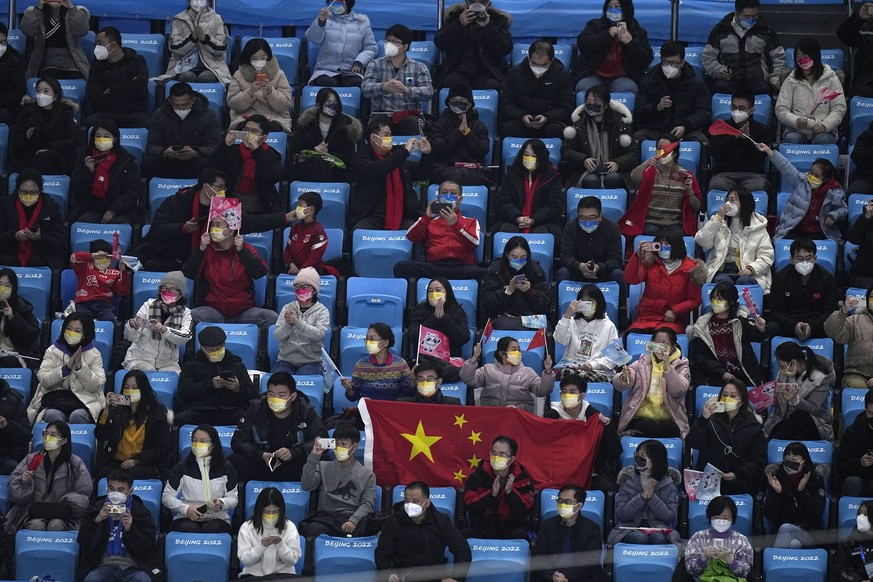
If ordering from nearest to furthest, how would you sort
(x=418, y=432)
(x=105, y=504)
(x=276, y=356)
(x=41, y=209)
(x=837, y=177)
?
(x=105, y=504), (x=418, y=432), (x=276, y=356), (x=41, y=209), (x=837, y=177)

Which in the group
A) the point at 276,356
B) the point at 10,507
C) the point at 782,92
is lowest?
the point at 10,507

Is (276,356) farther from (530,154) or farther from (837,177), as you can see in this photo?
(837,177)

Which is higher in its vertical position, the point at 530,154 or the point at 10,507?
the point at 530,154

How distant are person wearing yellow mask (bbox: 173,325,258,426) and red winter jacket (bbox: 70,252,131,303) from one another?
1255 mm

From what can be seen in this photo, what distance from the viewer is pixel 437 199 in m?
14.1

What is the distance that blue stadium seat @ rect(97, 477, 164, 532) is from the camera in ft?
39.4

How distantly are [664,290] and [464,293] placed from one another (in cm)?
151

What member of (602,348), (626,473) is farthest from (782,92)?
(626,473)


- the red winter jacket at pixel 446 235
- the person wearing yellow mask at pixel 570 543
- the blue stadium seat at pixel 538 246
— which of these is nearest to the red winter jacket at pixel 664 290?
the blue stadium seat at pixel 538 246

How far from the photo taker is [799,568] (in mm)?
11648

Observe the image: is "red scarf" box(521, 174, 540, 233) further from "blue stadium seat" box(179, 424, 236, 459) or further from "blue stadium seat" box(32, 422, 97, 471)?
"blue stadium seat" box(32, 422, 97, 471)

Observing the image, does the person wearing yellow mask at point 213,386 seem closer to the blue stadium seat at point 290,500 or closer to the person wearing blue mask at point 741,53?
the blue stadium seat at point 290,500

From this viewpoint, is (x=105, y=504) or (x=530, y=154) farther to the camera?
(x=530, y=154)

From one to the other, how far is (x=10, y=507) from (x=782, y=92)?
7321mm
